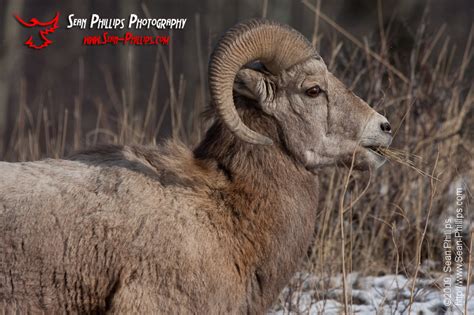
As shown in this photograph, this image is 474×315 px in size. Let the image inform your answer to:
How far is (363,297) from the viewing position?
679 centimetres

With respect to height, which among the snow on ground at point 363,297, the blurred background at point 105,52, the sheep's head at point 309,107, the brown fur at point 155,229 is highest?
the blurred background at point 105,52

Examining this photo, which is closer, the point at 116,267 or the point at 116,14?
the point at 116,267

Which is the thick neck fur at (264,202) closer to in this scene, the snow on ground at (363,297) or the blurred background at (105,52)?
the snow on ground at (363,297)

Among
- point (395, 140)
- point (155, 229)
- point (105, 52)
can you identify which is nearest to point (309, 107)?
point (155, 229)

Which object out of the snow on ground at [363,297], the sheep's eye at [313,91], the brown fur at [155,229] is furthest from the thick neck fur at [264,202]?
the snow on ground at [363,297]

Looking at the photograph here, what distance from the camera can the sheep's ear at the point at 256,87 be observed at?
16.9 ft

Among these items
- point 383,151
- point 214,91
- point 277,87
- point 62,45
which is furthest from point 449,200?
point 62,45

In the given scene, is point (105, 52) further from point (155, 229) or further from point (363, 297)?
point (155, 229)

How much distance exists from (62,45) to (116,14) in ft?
12.2

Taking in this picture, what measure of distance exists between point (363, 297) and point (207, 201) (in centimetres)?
247

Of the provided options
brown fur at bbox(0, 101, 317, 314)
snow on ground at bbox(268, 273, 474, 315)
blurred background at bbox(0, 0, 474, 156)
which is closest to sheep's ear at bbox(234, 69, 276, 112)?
brown fur at bbox(0, 101, 317, 314)

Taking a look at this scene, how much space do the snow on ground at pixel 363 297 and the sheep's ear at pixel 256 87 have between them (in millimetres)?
1677

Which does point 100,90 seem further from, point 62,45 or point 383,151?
point 383,151

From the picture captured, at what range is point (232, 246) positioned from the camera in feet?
15.7
